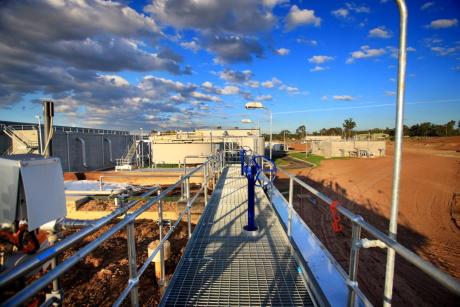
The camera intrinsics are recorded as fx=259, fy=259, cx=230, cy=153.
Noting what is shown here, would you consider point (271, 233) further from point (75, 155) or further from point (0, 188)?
point (75, 155)

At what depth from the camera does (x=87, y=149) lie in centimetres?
2659

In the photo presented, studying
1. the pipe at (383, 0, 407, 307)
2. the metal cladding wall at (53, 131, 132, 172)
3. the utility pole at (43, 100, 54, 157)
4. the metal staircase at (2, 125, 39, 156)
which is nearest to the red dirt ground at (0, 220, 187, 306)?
the utility pole at (43, 100, 54, 157)

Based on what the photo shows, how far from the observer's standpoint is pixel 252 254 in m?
3.72

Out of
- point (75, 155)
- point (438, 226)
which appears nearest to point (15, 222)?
point (438, 226)

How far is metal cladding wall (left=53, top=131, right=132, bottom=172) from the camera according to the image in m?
22.7

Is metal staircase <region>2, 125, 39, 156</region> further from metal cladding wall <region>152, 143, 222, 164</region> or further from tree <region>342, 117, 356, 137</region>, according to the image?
tree <region>342, 117, 356, 137</region>

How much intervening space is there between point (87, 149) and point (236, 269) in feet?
90.6

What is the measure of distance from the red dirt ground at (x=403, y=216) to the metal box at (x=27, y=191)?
8.71 feet

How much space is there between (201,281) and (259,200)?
401 centimetres

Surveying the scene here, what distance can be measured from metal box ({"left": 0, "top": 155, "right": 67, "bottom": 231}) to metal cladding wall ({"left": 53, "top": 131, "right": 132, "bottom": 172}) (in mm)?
22045

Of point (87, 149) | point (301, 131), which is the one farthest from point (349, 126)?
point (87, 149)

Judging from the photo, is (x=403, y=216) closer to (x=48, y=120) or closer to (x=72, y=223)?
(x=72, y=223)

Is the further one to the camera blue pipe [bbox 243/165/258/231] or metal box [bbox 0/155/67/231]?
blue pipe [bbox 243/165/258/231]

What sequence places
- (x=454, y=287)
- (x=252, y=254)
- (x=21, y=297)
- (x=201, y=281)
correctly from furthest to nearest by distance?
(x=252, y=254), (x=201, y=281), (x=454, y=287), (x=21, y=297)
